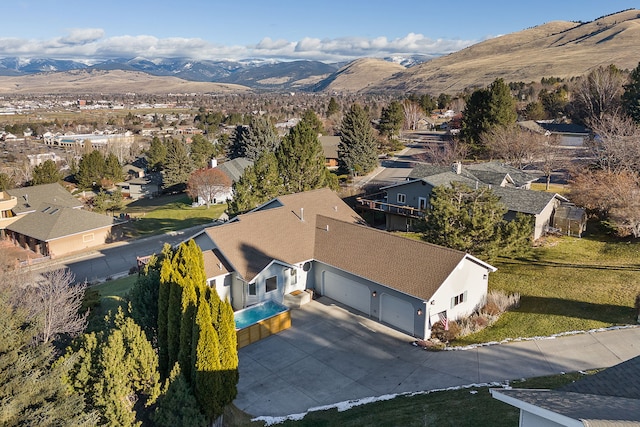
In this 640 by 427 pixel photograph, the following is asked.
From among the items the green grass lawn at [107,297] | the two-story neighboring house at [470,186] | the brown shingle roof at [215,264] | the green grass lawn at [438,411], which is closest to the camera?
the green grass lawn at [438,411]

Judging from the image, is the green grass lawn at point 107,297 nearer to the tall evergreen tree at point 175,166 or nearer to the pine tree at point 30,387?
the pine tree at point 30,387

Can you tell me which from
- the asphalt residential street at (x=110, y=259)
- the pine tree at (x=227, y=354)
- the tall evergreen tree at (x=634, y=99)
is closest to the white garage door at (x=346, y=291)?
the pine tree at (x=227, y=354)

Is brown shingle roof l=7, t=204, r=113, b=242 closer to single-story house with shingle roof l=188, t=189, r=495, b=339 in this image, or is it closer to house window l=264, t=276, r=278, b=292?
single-story house with shingle roof l=188, t=189, r=495, b=339

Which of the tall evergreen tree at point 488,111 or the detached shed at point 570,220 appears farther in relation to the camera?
the tall evergreen tree at point 488,111

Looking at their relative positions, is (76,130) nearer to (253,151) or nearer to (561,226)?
(253,151)

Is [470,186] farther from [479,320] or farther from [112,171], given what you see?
[112,171]

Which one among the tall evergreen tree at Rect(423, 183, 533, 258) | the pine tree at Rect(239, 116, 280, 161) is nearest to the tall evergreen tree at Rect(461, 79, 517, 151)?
the pine tree at Rect(239, 116, 280, 161)

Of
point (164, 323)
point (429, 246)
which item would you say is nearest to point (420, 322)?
point (429, 246)
